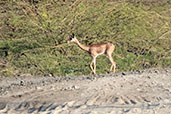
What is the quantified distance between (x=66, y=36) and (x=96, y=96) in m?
5.70

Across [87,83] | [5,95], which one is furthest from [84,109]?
[5,95]

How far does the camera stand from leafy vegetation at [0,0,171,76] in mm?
12031

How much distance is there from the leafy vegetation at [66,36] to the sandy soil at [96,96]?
148 inches

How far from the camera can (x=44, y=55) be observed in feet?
39.1

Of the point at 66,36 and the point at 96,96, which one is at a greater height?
the point at 66,36

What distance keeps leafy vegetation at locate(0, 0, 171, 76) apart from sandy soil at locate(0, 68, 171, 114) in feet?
12.3

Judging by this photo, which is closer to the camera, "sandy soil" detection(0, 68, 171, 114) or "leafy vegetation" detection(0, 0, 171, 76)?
"sandy soil" detection(0, 68, 171, 114)

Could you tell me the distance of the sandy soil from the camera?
6.12 metres

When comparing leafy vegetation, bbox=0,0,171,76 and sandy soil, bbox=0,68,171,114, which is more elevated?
leafy vegetation, bbox=0,0,171,76

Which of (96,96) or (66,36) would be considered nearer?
(96,96)

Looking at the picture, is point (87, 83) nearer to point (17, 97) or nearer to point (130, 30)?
point (17, 97)

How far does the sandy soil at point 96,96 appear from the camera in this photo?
6117mm

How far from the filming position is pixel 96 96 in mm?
6766

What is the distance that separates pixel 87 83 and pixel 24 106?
1507 mm
